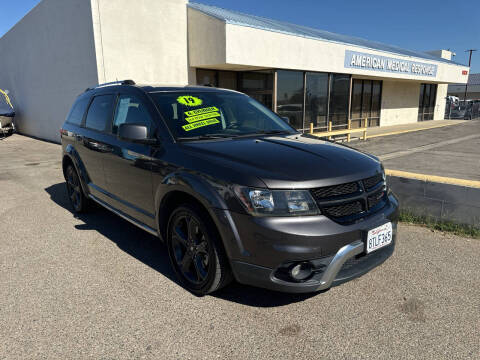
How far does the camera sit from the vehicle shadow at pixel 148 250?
2.95 m

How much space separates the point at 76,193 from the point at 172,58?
855 centimetres

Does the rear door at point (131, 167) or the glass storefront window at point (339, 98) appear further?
the glass storefront window at point (339, 98)

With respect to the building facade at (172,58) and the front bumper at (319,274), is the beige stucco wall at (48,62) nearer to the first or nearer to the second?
the building facade at (172,58)

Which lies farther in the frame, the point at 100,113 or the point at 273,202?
the point at 100,113

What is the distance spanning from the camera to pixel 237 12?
1619 cm

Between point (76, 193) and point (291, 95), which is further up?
point (291, 95)

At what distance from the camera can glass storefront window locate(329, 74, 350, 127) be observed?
53.7 ft

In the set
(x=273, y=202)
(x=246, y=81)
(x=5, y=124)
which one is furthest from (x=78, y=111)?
(x=5, y=124)

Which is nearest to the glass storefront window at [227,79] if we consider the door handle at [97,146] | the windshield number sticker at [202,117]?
the door handle at [97,146]

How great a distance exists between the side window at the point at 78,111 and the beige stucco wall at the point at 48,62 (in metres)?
6.51

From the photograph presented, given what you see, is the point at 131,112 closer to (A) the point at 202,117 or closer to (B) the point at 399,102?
(A) the point at 202,117

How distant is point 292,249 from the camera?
2332 mm

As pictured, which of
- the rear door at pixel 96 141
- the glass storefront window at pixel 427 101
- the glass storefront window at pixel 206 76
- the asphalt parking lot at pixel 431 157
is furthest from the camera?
the glass storefront window at pixel 427 101

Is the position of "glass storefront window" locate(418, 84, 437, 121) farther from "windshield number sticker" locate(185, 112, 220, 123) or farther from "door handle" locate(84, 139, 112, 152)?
"door handle" locate(84, 139, 112, 152)
